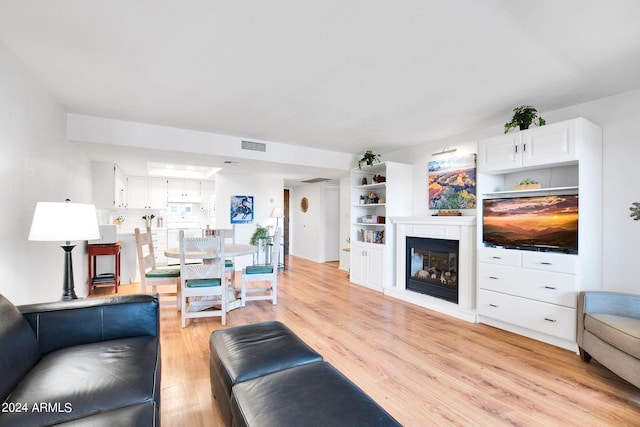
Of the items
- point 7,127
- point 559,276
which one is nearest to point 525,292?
point 559,276

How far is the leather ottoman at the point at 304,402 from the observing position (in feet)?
3.76

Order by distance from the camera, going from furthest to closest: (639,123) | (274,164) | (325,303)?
1. (274,164)
2. (325,303)
3. (639,123)

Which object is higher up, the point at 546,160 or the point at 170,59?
the point at 170,59

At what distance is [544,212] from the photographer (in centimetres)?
300

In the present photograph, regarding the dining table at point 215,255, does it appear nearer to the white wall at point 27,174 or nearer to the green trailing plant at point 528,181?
the white wall at point 27,174

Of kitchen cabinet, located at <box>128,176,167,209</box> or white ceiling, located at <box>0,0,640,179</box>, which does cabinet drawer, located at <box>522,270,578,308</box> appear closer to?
white ceiling, located at <box>0,0,640,179</box>

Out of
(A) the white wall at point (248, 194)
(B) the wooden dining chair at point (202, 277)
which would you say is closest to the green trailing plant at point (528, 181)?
(B) the wooden dining chair at point (202, 277)

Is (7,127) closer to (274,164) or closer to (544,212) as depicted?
(274,164)

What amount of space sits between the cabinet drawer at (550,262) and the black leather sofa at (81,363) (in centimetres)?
334

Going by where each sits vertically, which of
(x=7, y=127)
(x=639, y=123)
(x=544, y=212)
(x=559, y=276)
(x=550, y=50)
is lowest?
(x=559, y=276)

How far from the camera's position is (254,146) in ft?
15.2

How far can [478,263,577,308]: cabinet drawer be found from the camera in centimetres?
272

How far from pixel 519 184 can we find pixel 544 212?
495 millimetres

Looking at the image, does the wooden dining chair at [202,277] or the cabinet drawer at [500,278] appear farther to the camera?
the wooden dining chair at [202,277]
